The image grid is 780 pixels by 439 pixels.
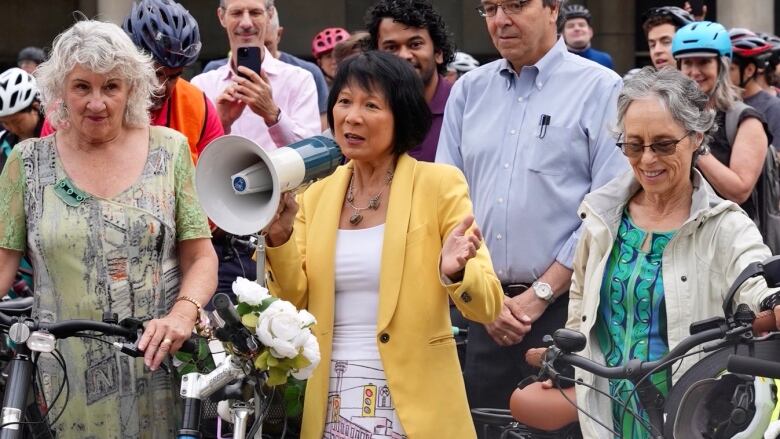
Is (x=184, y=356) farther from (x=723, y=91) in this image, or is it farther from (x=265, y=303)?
(x=723, y=91)

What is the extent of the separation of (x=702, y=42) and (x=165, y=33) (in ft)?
8.70

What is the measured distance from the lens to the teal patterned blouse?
15.5ft

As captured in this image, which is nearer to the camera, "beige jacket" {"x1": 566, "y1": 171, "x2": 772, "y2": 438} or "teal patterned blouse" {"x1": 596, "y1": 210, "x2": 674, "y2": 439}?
"beige jacket" {"x1": 566, "y1": 171, "x2": 772, "y2": 438}

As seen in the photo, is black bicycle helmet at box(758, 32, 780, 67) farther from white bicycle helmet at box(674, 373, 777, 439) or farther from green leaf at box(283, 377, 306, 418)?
white bicycle helmet at box(674, 373, 777, 439)

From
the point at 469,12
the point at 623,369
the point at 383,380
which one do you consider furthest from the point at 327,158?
the point at 469,12

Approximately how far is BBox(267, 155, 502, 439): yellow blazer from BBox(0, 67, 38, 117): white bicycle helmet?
4541 millimetres

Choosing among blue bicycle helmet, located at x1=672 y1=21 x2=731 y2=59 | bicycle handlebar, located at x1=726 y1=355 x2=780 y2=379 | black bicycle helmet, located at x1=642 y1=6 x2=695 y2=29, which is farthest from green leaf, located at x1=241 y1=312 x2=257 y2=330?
black bicycle helmet, located at x1=642 y1=6 x2=695 y2=29

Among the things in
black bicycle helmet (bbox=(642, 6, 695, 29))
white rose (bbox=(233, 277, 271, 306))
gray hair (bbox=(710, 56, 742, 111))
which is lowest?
white rose (bbox=(233, 277, 271, 306))

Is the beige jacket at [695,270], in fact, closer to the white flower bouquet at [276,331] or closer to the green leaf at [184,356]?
the white flower bouquet at [276,331]

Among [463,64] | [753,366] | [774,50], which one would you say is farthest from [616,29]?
[753,366]

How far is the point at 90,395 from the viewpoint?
497 centimetres

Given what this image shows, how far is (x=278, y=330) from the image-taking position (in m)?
4.19

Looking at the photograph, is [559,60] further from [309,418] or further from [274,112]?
[309,418]

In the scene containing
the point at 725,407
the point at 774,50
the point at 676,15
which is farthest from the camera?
the point at 774,50
